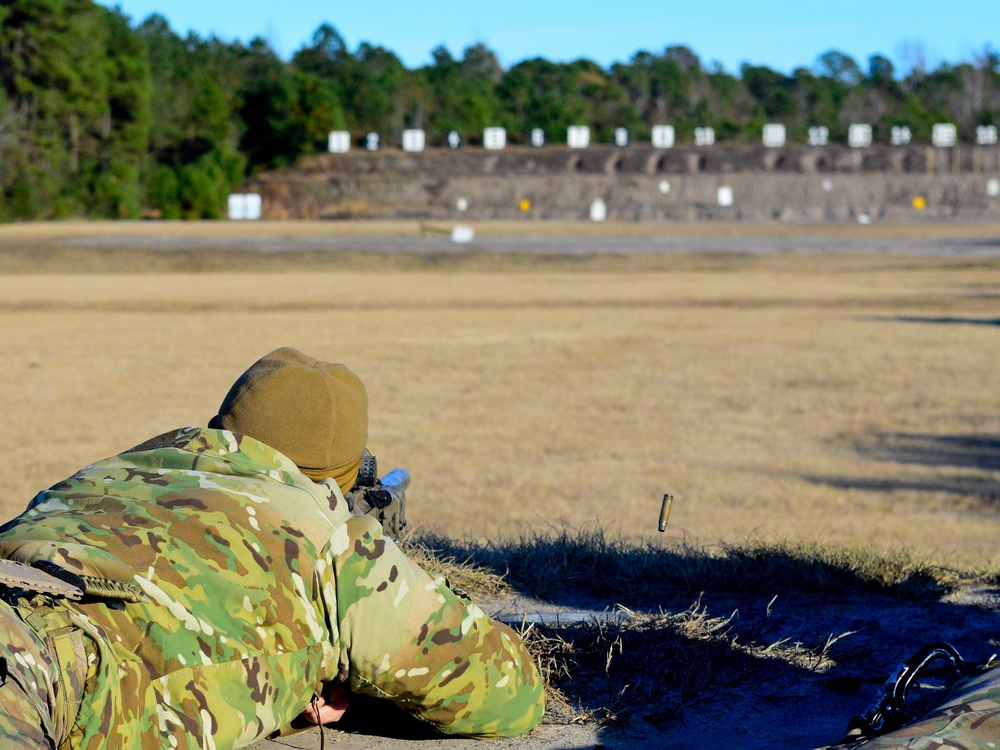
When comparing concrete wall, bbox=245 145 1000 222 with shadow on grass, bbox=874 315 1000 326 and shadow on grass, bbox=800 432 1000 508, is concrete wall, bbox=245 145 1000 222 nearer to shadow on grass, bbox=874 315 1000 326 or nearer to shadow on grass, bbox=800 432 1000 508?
shadow on grass, bbox=874 315 1000 326

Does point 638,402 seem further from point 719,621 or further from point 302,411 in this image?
point 302,411

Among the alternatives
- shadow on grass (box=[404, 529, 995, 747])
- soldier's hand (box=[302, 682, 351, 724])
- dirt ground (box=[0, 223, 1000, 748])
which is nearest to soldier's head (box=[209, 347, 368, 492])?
soldier's hand (box=[302, 682, 351, 724])

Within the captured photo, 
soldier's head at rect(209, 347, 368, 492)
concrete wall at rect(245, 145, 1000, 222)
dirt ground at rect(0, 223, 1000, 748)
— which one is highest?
concrete wall at rect(245, 145, 1000, 222)

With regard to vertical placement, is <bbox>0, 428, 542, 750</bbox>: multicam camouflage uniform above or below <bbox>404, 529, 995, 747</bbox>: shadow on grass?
above

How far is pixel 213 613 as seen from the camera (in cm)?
213

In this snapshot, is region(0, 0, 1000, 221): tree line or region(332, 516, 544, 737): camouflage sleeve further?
region(0, 0, 1000, 221): tree line

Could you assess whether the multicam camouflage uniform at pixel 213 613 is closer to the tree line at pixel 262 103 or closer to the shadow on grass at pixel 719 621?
the shadow on grass at pixel 719 621

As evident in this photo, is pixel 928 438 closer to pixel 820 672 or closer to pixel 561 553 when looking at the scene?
pixel 561 553

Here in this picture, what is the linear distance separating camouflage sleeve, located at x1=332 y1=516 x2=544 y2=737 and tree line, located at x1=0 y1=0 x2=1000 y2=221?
2618 inches

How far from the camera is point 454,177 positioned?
260 feet

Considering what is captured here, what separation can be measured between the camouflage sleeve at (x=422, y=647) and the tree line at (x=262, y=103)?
2618 inches

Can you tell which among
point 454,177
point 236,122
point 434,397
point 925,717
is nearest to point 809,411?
point 434,397

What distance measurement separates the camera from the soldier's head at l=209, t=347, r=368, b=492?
2406mm

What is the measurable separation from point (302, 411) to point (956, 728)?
52.3 inches
